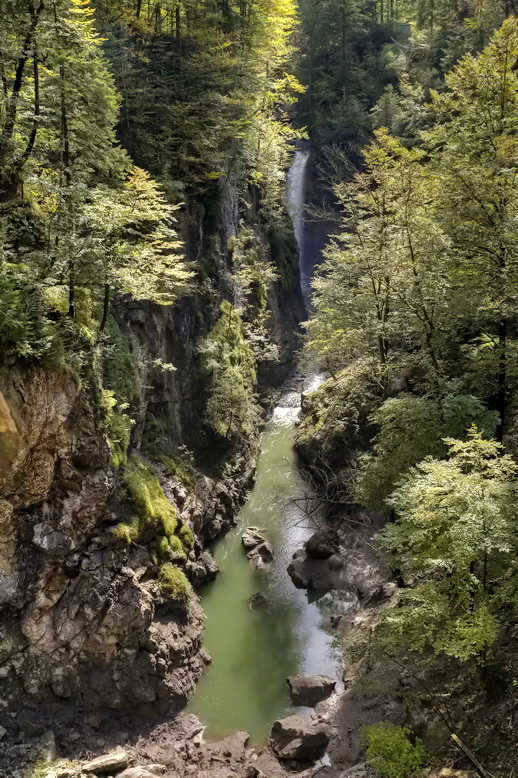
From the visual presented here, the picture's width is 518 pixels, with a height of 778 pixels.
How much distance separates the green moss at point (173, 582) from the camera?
14.1 metres

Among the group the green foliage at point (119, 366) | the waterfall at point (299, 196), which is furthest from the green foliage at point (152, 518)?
the waterfall at point (299, 196)

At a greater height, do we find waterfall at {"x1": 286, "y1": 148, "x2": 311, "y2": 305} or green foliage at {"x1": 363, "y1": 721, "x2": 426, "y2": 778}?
waterfall at {"x1": 286, "y1": 148, "x2": 311, "y2": 305}

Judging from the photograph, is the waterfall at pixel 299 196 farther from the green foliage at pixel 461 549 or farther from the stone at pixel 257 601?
the green foliage at pixel 461 549

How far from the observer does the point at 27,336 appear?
34.1ft

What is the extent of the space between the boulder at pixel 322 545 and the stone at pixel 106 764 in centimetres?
834

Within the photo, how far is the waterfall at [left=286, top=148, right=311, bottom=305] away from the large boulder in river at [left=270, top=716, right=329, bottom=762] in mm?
30149

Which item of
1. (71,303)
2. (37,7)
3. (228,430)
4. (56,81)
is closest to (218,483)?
(228,430)

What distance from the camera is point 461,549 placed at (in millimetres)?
8719

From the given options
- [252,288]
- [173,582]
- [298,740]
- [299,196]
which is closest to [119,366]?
[173,582]

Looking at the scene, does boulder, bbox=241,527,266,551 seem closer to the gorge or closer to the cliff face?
the gorge

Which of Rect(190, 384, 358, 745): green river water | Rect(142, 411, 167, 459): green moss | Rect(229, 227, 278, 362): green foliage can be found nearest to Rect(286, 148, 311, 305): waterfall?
Rect(229, 227, 278, 362): green foliage

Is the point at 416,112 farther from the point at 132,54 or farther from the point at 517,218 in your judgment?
the point at 517,218

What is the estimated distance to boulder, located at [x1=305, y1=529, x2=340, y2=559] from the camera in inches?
698

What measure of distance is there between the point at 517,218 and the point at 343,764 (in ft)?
39.9
